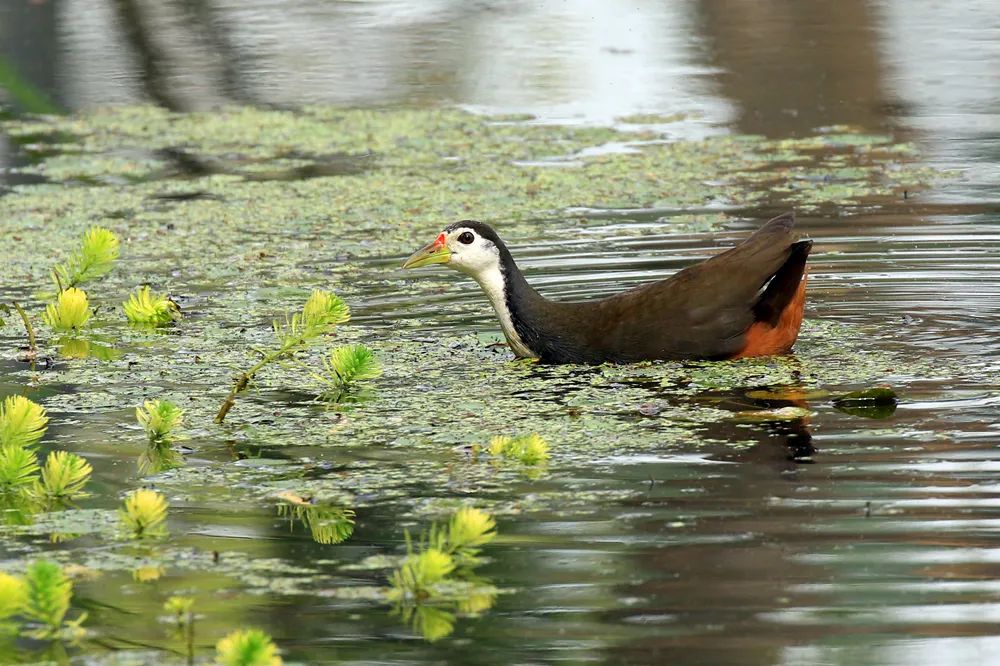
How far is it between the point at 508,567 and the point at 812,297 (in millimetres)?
4303

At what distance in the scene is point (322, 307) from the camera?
6.22m

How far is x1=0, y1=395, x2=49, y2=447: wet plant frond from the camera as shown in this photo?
18.5 feet

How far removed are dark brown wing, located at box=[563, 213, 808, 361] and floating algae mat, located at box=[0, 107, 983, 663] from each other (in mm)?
131

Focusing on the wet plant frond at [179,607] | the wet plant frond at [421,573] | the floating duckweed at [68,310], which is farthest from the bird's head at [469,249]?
the wet plant frond at [179,607]

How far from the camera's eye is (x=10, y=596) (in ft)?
13.7

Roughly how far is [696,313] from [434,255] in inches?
51.3

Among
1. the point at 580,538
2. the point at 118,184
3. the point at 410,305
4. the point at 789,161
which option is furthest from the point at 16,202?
the point at 580,538

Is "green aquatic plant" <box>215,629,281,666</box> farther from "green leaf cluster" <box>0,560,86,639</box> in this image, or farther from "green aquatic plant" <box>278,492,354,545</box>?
"green aquatic plant" <box>278,492,354,545</box>

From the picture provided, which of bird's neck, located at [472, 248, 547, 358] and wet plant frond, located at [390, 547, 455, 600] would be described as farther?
bird's neck, located at [472, 248, 547, 358]

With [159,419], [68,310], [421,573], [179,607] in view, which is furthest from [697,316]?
[179,607]

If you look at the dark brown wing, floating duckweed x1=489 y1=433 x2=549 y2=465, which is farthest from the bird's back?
floating duckweed x1=489 y1=433 x2=549 y2=465

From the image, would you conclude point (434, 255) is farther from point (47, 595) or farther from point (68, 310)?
point (47, 595)

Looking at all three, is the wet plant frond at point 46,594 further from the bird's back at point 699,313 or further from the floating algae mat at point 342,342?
the bird's back at point 699,313

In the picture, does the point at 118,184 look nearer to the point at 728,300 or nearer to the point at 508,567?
the point at 728,300
